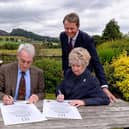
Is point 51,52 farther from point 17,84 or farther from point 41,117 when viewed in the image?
point 41,117

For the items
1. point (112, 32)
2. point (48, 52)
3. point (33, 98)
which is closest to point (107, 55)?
point (48, 52)

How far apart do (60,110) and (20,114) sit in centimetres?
38

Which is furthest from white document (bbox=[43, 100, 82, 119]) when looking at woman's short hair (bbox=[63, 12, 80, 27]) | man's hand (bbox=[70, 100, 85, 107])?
woman's short hair (bbox=[63, 12, 80, 27])

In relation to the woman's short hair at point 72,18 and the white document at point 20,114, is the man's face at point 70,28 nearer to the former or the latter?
the woman's short hair at point 72,18

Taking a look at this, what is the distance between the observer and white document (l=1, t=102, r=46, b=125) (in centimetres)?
310

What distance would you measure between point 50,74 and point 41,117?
688cm

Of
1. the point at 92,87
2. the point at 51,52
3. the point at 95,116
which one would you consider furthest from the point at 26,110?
the point at 51,52

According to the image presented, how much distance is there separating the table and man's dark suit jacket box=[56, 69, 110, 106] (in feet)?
0.66

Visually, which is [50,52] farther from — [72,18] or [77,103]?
[77,103]

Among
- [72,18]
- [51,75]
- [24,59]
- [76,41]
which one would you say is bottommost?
[51,75]

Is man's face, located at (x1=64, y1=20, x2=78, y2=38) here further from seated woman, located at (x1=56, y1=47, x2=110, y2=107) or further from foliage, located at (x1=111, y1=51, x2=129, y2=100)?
foliage, located at (x1=111, y1=51, x2=129, y2=100)

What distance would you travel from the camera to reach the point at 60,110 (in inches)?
135

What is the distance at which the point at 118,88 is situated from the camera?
9.53m

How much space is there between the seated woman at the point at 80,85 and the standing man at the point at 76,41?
0.57 m
